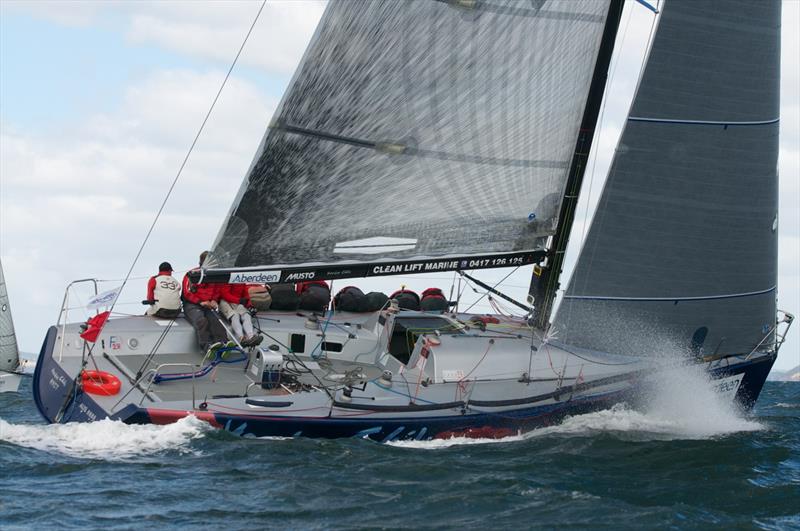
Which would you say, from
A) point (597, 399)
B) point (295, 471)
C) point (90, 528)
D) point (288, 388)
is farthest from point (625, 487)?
point (90, 528)

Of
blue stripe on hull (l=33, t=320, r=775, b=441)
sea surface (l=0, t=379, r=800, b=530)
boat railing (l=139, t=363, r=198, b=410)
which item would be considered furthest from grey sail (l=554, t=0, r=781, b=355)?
boat railing (l=139, t=363, r=198, b=410)

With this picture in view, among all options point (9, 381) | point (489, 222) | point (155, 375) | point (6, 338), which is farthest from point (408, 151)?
point (9, 381)

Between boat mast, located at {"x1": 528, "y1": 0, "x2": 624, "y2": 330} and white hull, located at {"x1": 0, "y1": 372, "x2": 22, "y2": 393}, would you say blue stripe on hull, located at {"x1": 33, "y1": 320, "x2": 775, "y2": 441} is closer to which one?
white hull, located at {"x1": 0, "y1": 372, "x2": 22, "y2": 393}

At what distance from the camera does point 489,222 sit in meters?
12.2

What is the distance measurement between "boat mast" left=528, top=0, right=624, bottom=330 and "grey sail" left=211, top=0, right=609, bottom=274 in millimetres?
126

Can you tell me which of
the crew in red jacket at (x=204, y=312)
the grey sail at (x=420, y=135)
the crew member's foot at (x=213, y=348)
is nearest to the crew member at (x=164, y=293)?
the crew in red jacket at (x=204, y=312)

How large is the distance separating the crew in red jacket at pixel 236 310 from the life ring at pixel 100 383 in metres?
1.95

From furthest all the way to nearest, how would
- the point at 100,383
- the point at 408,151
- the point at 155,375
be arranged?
1. the point at 408,151
2. the point at 155,375
3. the point at 100,383

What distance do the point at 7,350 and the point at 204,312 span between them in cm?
228

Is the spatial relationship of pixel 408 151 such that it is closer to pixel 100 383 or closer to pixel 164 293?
pixel 164 293

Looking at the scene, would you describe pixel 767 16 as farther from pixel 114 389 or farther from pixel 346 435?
pixel 114 389

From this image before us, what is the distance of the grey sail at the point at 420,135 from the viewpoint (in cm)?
1107

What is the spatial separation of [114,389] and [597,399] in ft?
17.1

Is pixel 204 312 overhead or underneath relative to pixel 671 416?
overhead
